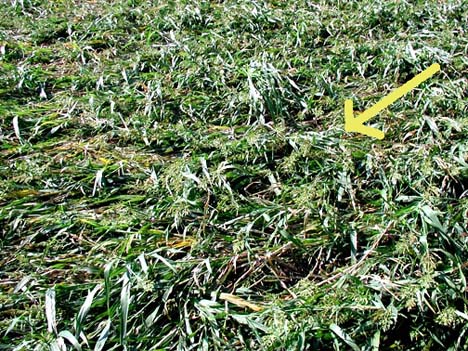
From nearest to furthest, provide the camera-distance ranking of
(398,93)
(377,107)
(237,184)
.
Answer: (237,184) < (377,107) < (398,93)

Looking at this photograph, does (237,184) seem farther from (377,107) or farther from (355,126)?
(377,107)

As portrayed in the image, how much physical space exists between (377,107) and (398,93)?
0.19 metres

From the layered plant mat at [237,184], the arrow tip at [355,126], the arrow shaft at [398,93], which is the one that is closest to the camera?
the layered plant mat at [237,184]

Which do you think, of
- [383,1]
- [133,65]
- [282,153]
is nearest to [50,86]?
[133,65]

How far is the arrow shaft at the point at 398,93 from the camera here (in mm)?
2857

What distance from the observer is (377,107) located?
2912 mm

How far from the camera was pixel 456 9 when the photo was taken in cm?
371

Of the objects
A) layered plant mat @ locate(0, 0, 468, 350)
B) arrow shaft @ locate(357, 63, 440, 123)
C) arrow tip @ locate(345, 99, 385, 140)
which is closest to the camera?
layered plant mat @ locate(0, 0, 468, 350)

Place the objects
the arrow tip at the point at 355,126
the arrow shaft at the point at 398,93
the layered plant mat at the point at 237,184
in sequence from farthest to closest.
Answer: the arrow shaft at the point at 398,93 → the arrow tip at the point at 355,126 → the layered plant mat at the point at 237,184

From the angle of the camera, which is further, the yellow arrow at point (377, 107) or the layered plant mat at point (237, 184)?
the yellow arrow at point (377, 107)

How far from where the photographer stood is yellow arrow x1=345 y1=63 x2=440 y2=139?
2730 mm

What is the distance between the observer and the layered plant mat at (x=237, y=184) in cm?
191

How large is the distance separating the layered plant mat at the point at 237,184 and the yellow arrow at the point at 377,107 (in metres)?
0.04

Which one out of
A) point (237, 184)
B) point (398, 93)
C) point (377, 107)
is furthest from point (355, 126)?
point (237, 184)
